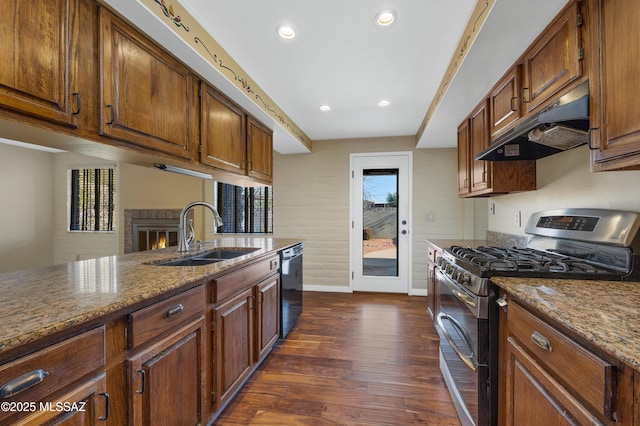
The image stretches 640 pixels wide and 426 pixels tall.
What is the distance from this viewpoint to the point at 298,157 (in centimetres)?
453

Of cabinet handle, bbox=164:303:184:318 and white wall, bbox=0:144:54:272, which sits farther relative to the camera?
white wall, bbox=0:144:54:272

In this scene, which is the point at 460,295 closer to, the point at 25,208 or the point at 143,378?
the point at 143,378

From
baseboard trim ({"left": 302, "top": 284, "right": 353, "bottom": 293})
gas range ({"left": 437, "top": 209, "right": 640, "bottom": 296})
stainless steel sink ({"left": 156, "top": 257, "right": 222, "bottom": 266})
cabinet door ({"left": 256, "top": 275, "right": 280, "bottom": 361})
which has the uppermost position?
gas range ({"left": 437, "top": 209, "right": 640, "bottom": 296})

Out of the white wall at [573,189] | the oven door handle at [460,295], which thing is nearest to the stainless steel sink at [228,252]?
the oven door handle at [460,295]

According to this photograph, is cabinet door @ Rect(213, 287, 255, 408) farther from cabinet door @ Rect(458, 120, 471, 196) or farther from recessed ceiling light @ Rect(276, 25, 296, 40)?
cabinet door @ Rect(458, 120, 471, 196)

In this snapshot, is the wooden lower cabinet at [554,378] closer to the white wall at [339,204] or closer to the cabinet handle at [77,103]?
the cabinet handle at [77,103]

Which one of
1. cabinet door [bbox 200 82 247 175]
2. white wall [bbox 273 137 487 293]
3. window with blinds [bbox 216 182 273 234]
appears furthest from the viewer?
window with blinds [bbox 216 182 273 234]

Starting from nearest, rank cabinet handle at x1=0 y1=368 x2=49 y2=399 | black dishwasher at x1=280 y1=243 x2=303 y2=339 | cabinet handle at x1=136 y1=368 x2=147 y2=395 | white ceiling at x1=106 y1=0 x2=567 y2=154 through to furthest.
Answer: cabinet handle at x1=0 y1=368 x2=49 y2=399 → cabinet handle at x1=136 y1=368 x2=147 y2=395 → white ceiling at x1=106 y1=0 x2=567 y2=154 → black dishwasher at x1=280 y1=243 x2=303 y2=339

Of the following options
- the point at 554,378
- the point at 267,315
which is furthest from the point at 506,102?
the point at 267,315

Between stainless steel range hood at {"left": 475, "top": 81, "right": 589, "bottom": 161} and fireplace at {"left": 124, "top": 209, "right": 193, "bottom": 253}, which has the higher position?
stainless steel range hood at {"left": 475, "top": 81, "right": 589, "bottom": 161}

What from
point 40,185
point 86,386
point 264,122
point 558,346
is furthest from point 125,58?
point 40,185

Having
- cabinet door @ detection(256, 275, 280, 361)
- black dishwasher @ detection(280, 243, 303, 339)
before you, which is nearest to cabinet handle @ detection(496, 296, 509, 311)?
cabinet door @ detection(256, 275, 280, 361)

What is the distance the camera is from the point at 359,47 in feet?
6.46

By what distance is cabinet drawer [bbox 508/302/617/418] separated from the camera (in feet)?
2.26
